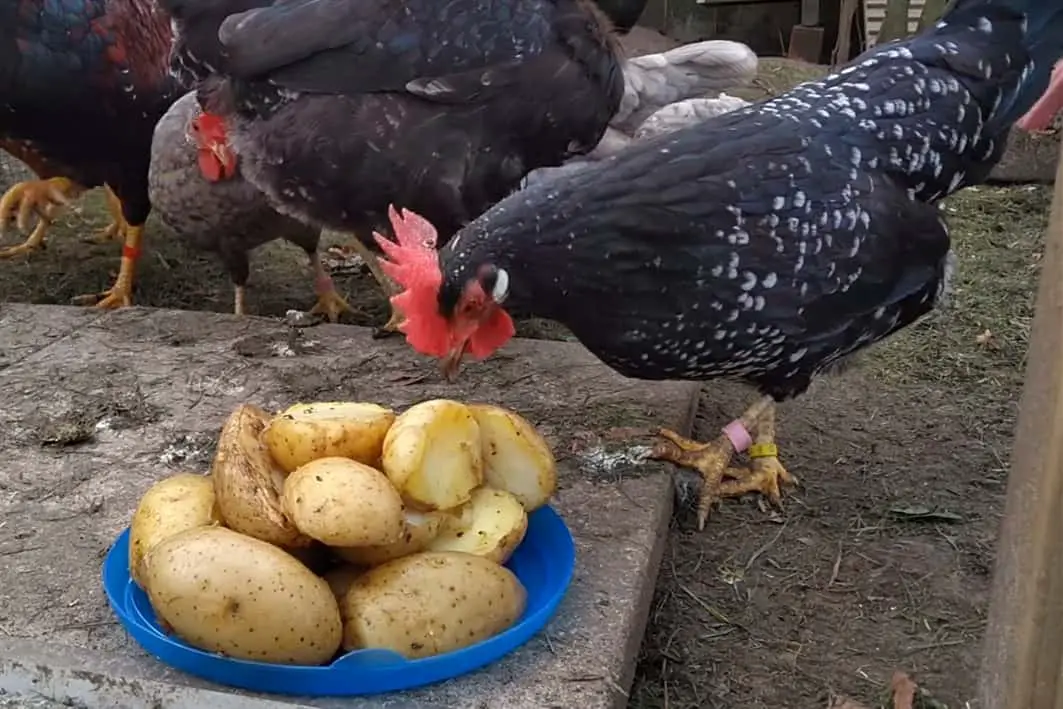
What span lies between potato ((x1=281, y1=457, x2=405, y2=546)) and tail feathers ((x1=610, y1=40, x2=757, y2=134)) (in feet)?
6.29

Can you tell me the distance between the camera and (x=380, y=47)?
259 cm

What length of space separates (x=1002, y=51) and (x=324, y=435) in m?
1.61

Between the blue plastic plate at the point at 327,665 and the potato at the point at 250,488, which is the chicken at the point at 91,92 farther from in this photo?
the blue plastic plate at the point at 327,665

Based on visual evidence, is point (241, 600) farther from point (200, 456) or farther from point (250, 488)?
point (200, 456)

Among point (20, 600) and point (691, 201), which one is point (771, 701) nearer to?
point (691, 201)

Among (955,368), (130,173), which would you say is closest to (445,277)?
(955,368)

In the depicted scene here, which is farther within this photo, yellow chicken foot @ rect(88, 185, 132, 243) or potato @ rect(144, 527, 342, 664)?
yellow chicken foot @ rect(88, 185, 132, 243)

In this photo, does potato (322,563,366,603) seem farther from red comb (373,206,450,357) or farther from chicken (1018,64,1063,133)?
chicken (1018,64,1063,133)

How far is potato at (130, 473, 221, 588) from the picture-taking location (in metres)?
1.58

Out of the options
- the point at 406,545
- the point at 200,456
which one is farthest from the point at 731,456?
→ the point at 200,456

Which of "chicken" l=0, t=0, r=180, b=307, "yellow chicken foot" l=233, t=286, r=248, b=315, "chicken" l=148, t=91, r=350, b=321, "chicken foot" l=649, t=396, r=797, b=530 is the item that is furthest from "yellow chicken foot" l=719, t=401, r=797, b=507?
"chicken" l=0, t=0, r=180, b=307

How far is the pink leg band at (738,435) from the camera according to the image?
234cm

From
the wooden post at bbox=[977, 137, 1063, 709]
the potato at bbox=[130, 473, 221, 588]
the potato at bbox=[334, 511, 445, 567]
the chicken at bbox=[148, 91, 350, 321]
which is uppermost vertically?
the wooden post at bbox=[977, 137, 1063, 709]

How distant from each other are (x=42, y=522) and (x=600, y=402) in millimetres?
1191
